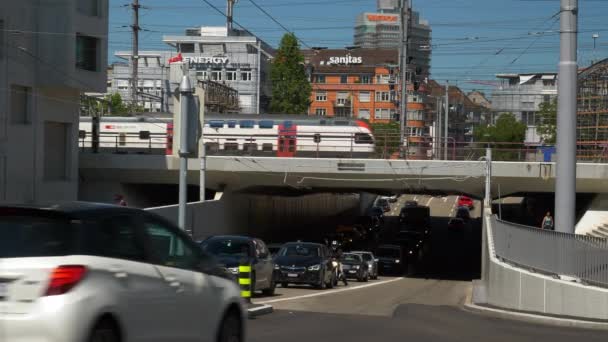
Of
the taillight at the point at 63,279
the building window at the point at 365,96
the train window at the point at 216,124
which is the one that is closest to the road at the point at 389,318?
the taillight at the point at 63,279

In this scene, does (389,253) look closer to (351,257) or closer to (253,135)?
(351,257)

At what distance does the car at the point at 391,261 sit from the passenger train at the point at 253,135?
5.24m

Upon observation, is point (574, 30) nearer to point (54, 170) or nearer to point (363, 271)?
point (363, 271)

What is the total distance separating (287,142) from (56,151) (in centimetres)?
1259

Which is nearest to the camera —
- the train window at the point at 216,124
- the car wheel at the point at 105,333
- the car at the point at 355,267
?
the car wheel at the point at 105,333

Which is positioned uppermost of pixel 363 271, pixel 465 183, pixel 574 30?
pixel 574 30

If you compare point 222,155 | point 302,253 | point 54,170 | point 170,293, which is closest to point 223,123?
point 222,155

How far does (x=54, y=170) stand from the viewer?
44.6 metres

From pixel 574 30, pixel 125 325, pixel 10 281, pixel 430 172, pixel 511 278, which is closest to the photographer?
pixel 10 281

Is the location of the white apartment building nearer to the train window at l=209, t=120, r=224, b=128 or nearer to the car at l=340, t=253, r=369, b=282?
the car at l=340, t=253, r=369, b=282

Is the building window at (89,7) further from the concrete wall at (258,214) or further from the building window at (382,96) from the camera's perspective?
the building window at (382,96)

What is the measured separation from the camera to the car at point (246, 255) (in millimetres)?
24594

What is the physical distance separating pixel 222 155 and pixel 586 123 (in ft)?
72.9

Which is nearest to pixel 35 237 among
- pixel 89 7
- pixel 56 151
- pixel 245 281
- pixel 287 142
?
pixel 245 281
